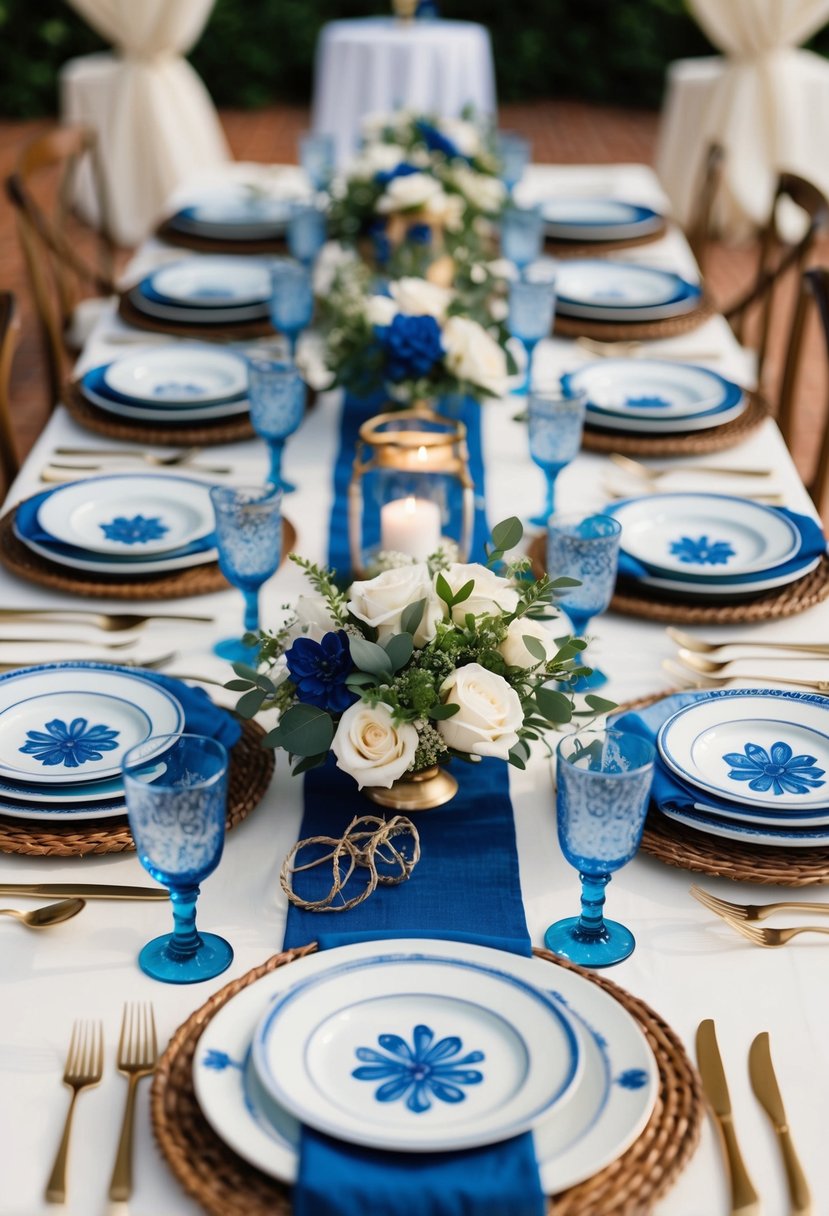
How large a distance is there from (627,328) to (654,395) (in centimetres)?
37

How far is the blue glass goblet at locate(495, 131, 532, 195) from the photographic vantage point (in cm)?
313

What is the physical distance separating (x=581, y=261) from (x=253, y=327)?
706 mm

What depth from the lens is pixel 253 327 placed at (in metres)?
2.54

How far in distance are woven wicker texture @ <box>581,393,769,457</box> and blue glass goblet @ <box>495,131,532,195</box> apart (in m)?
1.19

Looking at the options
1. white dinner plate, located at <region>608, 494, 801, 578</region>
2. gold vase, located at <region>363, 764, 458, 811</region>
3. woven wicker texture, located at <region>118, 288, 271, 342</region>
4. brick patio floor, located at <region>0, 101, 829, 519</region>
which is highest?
gold vase, located at <region>363, 764, 458, 811</region>

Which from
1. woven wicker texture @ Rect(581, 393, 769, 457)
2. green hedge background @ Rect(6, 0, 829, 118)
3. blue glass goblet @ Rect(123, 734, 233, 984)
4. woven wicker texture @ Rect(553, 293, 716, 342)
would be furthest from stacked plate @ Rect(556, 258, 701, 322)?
green hedge background @ Rect(6, 0, 829, 118)

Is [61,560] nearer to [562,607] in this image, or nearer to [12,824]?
[12,824]

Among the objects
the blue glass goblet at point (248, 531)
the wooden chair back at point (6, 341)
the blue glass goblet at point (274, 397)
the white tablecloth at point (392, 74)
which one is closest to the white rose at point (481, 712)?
the blue glass goblet at point (248, 531)

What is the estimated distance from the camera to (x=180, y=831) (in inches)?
39.7

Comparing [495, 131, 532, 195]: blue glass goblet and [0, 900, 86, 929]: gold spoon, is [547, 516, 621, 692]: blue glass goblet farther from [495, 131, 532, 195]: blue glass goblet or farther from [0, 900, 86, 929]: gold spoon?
[495, 131, 532, 195]: blue glass goblet

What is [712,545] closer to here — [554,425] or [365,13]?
[554,425]

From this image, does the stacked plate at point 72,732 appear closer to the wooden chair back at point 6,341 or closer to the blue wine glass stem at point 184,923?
the blue wine glass stem at point 184,923

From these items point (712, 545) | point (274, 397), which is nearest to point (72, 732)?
point (274, 397)

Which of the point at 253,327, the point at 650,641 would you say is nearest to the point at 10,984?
the point at 650,641
